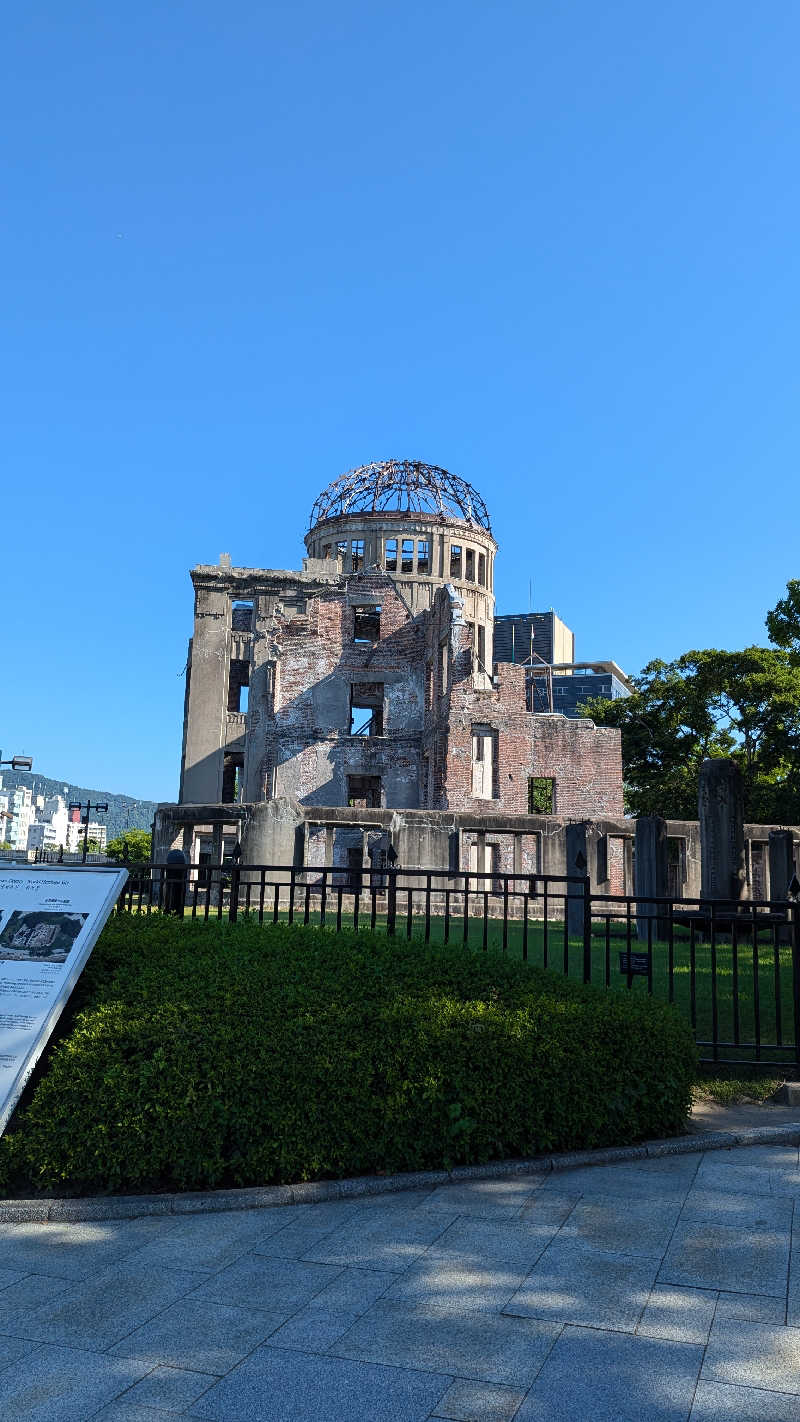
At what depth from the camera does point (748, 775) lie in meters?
39.1

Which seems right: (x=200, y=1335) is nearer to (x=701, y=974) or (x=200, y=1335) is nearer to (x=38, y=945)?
(x=38, y=945)

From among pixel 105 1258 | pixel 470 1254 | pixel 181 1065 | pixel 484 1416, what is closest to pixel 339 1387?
pixel 484 1416

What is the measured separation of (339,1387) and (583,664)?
70.7m

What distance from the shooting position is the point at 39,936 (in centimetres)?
596

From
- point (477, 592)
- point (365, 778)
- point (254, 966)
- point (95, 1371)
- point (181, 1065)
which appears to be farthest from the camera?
point (477, 592)

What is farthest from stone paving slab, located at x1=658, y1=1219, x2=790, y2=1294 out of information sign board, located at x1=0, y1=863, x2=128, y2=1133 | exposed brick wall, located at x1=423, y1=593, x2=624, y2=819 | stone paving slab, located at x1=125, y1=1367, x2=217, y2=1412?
exposed brick wall, located at x1=423, y1=593, x2=624, y2=819

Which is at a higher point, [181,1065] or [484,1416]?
[181,1065]

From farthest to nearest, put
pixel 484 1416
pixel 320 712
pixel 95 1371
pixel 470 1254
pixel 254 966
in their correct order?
pixel 320 712
pixel 254 966
pixel 470 1254
pixel 95 1371
pixel 484 1416

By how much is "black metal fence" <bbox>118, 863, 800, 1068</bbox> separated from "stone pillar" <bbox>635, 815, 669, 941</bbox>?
34 centimetres

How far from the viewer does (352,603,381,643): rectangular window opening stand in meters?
40.2

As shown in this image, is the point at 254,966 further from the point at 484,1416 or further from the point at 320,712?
the point at 320,712

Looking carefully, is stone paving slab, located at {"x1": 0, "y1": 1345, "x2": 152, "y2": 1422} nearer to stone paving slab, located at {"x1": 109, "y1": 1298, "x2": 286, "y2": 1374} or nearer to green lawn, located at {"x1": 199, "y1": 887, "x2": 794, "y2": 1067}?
A: stone paving slab, located at {"x1": 109, "y1": 1298, "x2": 286, "y2": 1374}

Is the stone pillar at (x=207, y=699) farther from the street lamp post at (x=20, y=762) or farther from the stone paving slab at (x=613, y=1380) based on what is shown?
the stone paving slab at (x=613, y=1380)

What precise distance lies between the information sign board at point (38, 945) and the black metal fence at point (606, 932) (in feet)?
4.04
